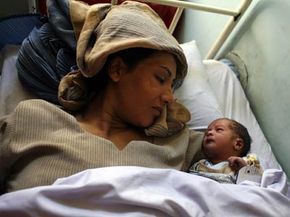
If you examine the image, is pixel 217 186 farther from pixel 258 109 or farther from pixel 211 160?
pixel 258 109

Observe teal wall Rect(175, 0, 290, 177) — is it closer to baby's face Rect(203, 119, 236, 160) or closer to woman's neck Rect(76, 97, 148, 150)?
baby's face Rect(203, 119, 236, 160)

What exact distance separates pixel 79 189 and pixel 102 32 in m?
0.49

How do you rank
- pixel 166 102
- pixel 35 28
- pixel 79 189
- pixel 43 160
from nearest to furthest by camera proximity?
1. pixel 79 189
2. pixel 43 160
3. pixel 166 102
4. pixel 35 28

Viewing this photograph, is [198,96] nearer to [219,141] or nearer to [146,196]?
[219,141]

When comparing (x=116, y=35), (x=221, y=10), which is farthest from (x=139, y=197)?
(x=221, y=10)

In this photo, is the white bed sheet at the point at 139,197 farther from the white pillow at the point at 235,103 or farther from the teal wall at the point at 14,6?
the teal wall at the point at 14,6

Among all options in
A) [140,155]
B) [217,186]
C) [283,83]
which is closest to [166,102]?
[140,155]

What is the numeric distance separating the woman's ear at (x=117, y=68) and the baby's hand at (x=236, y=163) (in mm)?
376

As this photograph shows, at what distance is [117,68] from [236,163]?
412 millimetres

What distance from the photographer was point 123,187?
828 millimetres

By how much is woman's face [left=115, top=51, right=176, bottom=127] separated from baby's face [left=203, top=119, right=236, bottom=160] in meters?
0.18

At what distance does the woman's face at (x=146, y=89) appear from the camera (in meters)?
1.11

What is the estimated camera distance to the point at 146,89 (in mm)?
1105

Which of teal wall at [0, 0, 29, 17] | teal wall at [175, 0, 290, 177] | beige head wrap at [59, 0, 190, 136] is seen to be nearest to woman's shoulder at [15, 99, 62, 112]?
beige head wrap at [59, 0, 190, 136]
